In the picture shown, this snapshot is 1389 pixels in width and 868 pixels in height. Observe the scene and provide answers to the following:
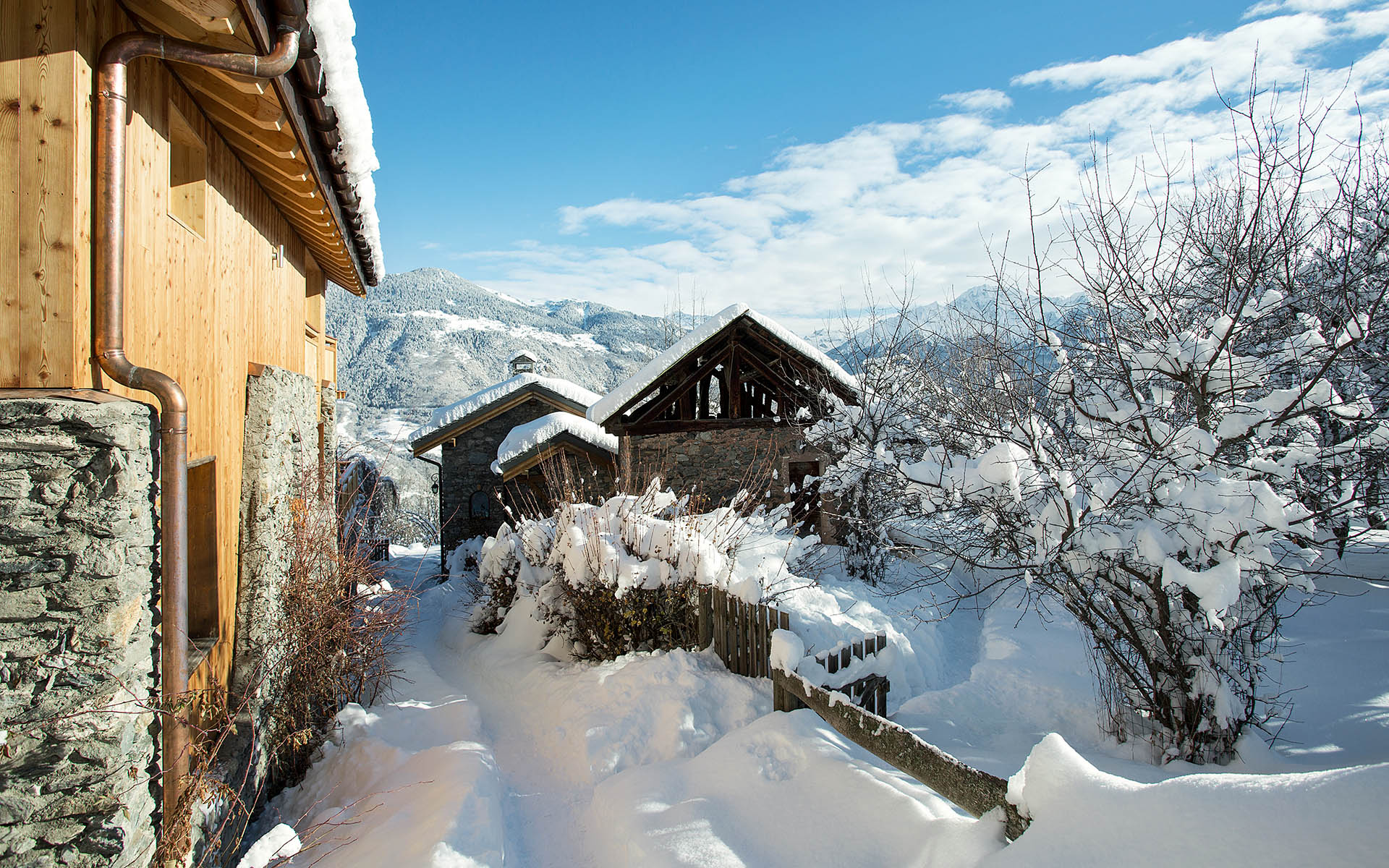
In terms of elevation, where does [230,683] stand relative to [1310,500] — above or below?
below

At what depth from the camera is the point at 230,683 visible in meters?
4.37

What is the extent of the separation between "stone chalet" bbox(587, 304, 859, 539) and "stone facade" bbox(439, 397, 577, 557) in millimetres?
5954

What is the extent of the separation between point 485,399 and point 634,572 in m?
12.6

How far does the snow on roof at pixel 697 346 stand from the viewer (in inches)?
470

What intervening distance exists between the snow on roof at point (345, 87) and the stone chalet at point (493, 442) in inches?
393

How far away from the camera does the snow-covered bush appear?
3424 mm

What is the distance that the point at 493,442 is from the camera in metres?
17.8

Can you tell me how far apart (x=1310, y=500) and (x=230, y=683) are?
277 inches

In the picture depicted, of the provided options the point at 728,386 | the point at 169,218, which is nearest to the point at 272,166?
the point at 169,218

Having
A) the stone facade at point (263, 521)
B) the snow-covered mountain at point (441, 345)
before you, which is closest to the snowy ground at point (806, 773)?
the stone facade at point (263, 521)

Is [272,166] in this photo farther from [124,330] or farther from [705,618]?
[705,618]

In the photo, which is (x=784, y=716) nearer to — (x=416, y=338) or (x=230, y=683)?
(x=230, y=683)

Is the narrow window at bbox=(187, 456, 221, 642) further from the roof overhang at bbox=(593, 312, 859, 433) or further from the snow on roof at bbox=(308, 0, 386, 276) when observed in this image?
the roof overhang at bbox=(593, 312, 859, 433)

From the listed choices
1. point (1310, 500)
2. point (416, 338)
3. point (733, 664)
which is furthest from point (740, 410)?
point (416, 338)
